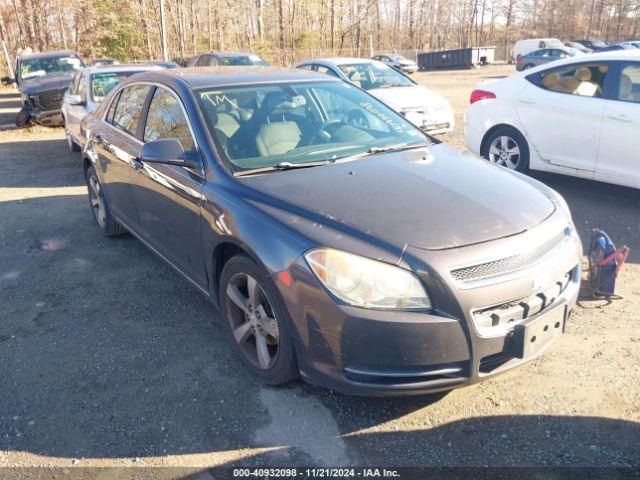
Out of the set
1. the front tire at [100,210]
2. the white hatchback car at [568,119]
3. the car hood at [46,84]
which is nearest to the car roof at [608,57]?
the white hatchback car at [568,119]

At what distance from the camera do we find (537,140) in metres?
Answer: 6.76

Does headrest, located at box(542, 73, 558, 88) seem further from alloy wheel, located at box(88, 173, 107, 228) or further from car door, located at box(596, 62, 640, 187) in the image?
alloy wheel, located at box(88, 173, 107, 228)

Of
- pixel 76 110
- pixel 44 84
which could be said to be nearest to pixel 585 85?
pixel 76 110

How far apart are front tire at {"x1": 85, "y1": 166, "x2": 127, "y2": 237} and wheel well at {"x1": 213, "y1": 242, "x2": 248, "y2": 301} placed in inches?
97.1

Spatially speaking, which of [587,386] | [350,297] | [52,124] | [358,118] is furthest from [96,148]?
[52,124]

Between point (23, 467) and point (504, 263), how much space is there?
2.51 metres

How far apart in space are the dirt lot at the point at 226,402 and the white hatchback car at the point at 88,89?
548cm

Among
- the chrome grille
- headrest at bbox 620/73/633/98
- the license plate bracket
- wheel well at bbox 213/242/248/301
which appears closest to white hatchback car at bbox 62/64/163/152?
wheel well at bbox 213/242/248/301

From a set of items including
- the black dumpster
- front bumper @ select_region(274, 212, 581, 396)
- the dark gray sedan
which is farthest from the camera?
the black dumpster

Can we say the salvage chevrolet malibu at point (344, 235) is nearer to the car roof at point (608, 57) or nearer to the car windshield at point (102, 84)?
the car roof at point (608, 57)

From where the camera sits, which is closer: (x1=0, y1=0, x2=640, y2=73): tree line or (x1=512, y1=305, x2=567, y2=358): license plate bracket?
(x1=512, y1=305, x2=567, y2=358): license plate bracket

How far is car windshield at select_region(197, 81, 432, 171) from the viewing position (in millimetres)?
3602

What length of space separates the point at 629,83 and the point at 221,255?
5.08 metres

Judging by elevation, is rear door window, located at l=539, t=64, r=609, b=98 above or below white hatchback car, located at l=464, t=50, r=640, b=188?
above
